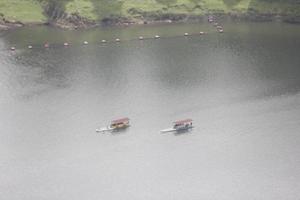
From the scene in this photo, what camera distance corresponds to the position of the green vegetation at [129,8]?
529 feet

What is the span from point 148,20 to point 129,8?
16.1 ft

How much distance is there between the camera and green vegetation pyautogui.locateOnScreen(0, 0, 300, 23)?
161 m

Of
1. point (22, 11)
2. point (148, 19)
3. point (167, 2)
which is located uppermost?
point (167, 2)

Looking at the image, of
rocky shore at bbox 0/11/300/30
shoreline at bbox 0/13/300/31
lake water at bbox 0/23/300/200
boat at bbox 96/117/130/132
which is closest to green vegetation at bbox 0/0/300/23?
rocky shore at bbox 0/11/300/30

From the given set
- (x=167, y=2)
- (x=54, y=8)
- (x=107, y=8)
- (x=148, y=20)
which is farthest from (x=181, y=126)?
(x=54, y=8)

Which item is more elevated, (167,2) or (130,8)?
(167,2)

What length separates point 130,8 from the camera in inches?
6398

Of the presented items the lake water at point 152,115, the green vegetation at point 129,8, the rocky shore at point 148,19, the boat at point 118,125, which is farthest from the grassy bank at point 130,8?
the boat at point 118,125

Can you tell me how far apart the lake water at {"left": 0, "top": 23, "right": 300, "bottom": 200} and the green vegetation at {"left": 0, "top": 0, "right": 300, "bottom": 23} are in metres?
9.18

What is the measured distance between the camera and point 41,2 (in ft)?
547

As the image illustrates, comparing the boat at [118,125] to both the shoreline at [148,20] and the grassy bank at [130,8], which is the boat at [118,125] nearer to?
the shoreline at [148,20]

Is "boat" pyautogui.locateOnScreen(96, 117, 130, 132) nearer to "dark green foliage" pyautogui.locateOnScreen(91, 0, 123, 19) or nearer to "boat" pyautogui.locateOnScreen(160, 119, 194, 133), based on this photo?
"boat" pyautogui.locateOnScreen(160, 119, 194, 133)

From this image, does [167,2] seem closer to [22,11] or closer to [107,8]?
[107,8]

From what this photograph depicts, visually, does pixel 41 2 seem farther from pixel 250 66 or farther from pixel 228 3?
pixel 250 66
